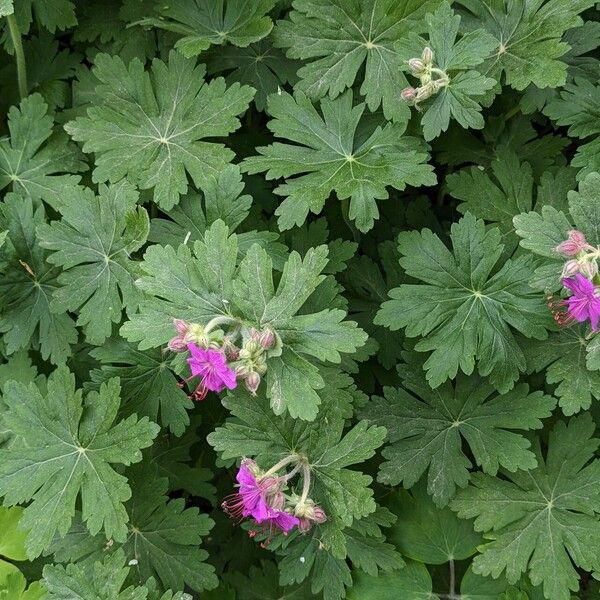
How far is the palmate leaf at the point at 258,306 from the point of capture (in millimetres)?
1897

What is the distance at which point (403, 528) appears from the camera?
246 centimetres

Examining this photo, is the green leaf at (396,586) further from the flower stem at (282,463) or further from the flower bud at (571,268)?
the flower bud at (571,268)

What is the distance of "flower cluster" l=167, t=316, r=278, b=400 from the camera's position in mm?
1797

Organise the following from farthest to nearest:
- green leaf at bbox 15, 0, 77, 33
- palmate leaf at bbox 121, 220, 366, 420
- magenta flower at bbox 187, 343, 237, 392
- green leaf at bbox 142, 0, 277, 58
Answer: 1. green leaf at bbox 15, 0, 77, 33
2. green leaf at bbox 142, 0, 277, 58
3. palmate leaf at bbox 121, 220, 366, 420
4. magenta flower at bbox 187, 343, 237, 392

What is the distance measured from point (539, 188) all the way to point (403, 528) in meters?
1.15

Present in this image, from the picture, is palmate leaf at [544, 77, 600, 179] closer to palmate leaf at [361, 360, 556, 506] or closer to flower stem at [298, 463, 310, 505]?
palmate leaf at [361, 360, 556, 506]

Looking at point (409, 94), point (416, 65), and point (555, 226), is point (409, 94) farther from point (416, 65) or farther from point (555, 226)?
point (555, 226)

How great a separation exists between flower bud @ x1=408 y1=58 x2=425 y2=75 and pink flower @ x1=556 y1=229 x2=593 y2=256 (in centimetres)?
66

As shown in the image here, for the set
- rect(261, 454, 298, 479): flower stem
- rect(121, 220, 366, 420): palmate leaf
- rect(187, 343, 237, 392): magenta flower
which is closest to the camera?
rect(187, 343, 237, 392): magenta flower

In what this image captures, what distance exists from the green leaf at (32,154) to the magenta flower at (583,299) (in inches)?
66.6

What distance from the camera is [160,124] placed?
2.54m

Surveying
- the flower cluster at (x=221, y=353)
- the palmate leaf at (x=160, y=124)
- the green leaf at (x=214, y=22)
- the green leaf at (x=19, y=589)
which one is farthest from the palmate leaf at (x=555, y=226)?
the green leaf at (x=19, y=589)

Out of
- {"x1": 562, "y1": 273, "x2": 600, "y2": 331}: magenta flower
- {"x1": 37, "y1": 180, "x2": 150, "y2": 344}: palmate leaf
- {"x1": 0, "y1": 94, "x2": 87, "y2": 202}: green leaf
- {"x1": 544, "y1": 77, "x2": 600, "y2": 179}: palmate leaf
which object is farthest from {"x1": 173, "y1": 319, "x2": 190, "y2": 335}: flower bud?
{"x1": 544, "y1": 77, "x2": 600, "y2": 179}: palmate leaf

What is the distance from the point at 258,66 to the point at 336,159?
0.55 m
